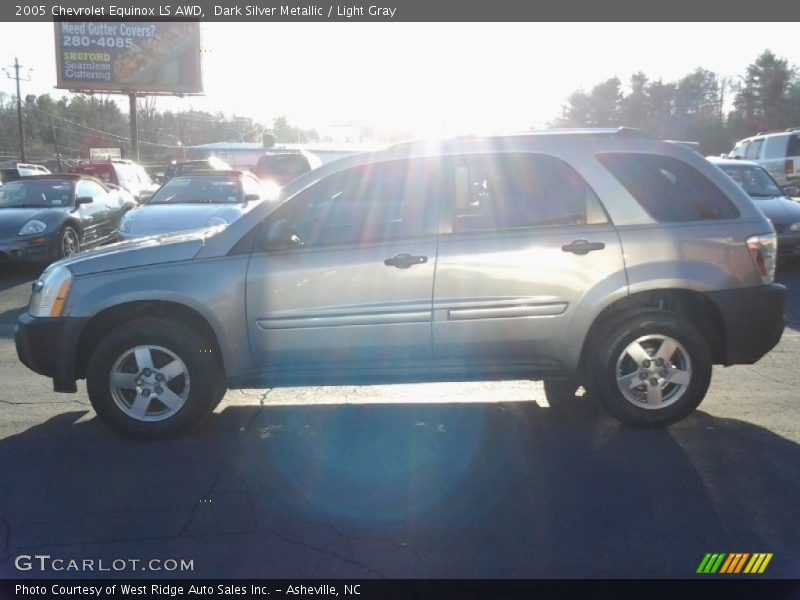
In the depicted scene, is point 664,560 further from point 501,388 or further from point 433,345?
point 501,388

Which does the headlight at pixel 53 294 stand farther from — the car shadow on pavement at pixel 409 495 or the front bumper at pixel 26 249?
the front bumper at pixel 26 249

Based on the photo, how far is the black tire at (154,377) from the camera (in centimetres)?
503

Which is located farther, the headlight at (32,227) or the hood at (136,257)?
the headlight at (32,227)

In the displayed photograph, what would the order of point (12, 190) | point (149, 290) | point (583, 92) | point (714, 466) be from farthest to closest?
point (583, 92)
point (12, 190)
point (149, 290)
point (714, 466)

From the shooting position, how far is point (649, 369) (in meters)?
5.18

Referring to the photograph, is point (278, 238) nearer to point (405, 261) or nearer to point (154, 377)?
point (405, 261)

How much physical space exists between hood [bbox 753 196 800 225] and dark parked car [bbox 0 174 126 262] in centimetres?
1059

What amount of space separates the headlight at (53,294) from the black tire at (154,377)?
37 centimetres

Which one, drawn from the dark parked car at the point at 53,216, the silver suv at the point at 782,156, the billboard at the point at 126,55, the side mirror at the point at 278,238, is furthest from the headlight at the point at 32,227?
the billboard at the point at 126,55

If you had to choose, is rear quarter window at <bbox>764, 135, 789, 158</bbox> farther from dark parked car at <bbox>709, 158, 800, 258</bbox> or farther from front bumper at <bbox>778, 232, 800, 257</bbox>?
front bumper at <bbox>778, 232, 800, 257</bbox>
